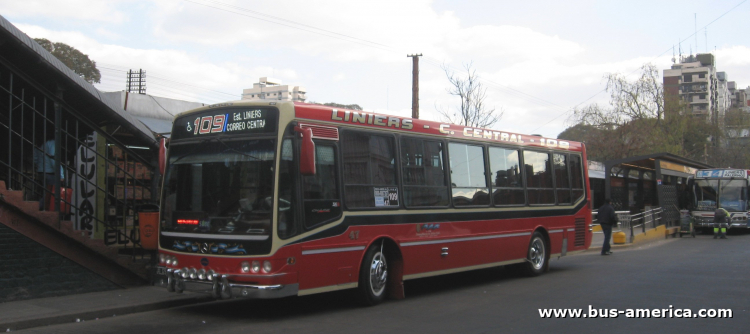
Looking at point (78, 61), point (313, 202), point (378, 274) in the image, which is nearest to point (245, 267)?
point (313, 202)

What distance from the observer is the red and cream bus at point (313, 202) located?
8.05m

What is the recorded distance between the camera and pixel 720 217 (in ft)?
86.5

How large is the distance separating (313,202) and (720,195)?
2800cm

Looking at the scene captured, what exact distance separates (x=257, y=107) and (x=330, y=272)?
2.46 m

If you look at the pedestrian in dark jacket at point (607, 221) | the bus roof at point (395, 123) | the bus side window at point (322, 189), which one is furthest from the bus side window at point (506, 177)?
the pedestrian in dark jacket at point (607, 221)

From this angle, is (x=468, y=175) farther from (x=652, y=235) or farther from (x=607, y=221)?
(x=652, y=235)

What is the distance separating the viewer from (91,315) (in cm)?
838

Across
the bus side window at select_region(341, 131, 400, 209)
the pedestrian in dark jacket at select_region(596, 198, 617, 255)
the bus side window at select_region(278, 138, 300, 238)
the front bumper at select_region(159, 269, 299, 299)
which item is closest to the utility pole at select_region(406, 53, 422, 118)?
the pedestrian in dark jacket at select_region(596, 198, 617, 255)

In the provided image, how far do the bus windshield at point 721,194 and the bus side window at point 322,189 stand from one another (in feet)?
87.4

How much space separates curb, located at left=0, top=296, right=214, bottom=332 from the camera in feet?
25.0

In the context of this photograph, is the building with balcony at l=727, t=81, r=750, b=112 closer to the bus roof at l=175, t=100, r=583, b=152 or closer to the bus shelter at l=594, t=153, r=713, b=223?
the bus shelter at l=594, t=153, r=713, b=223

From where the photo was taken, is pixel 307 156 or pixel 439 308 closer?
pixel 307 156

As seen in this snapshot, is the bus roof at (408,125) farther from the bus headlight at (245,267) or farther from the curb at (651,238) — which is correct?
the curb at (651,238)

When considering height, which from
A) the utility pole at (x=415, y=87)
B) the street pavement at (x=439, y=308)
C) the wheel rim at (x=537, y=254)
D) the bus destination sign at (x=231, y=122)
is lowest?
the street pavement at (x=439, y=308)
